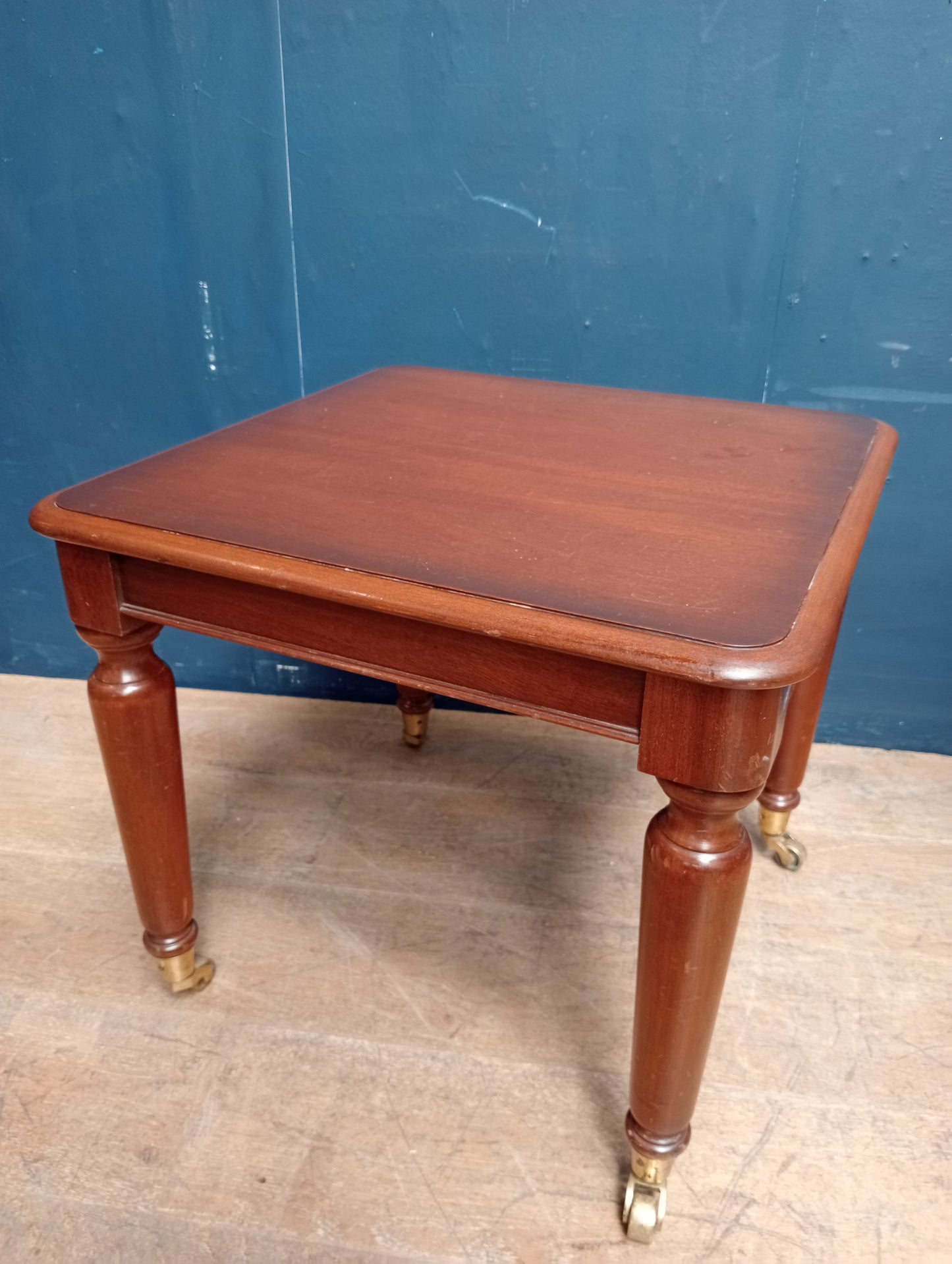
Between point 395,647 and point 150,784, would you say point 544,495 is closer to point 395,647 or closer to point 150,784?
point 395,647

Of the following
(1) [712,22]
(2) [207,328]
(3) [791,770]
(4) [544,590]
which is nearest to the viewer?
(4) [544,590]

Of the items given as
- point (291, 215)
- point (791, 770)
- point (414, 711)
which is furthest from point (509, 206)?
point (791, 770)

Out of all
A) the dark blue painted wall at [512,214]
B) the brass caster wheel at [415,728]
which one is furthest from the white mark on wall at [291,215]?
the brass caster wheel at [415,728]

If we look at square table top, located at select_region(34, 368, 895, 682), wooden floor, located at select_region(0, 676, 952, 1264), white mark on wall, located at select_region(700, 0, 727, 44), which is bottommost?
wooden floor, located at select_region(0, 676, 952, 1264)

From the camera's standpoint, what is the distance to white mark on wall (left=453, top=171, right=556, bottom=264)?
61.8 inches

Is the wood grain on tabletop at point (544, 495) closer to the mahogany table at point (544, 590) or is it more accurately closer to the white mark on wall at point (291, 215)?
the mahogany table at point (544, 590)

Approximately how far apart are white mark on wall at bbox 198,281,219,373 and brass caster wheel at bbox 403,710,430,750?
71 cm

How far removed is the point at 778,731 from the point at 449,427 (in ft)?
1.95

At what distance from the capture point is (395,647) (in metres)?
0.95

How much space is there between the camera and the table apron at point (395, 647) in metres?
0.86

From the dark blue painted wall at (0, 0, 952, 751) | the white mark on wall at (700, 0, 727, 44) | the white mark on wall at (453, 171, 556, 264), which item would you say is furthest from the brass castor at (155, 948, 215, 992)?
the white mark on wall at (700, 0, 727, 44)

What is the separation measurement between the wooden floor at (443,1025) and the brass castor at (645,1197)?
0.8 inches

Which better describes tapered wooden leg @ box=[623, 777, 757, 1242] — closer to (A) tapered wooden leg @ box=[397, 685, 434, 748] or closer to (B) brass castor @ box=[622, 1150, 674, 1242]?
(B) brass castor @ box=[622, 1150, 674, 1242]

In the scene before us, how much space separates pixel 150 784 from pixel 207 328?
2.98 feet
